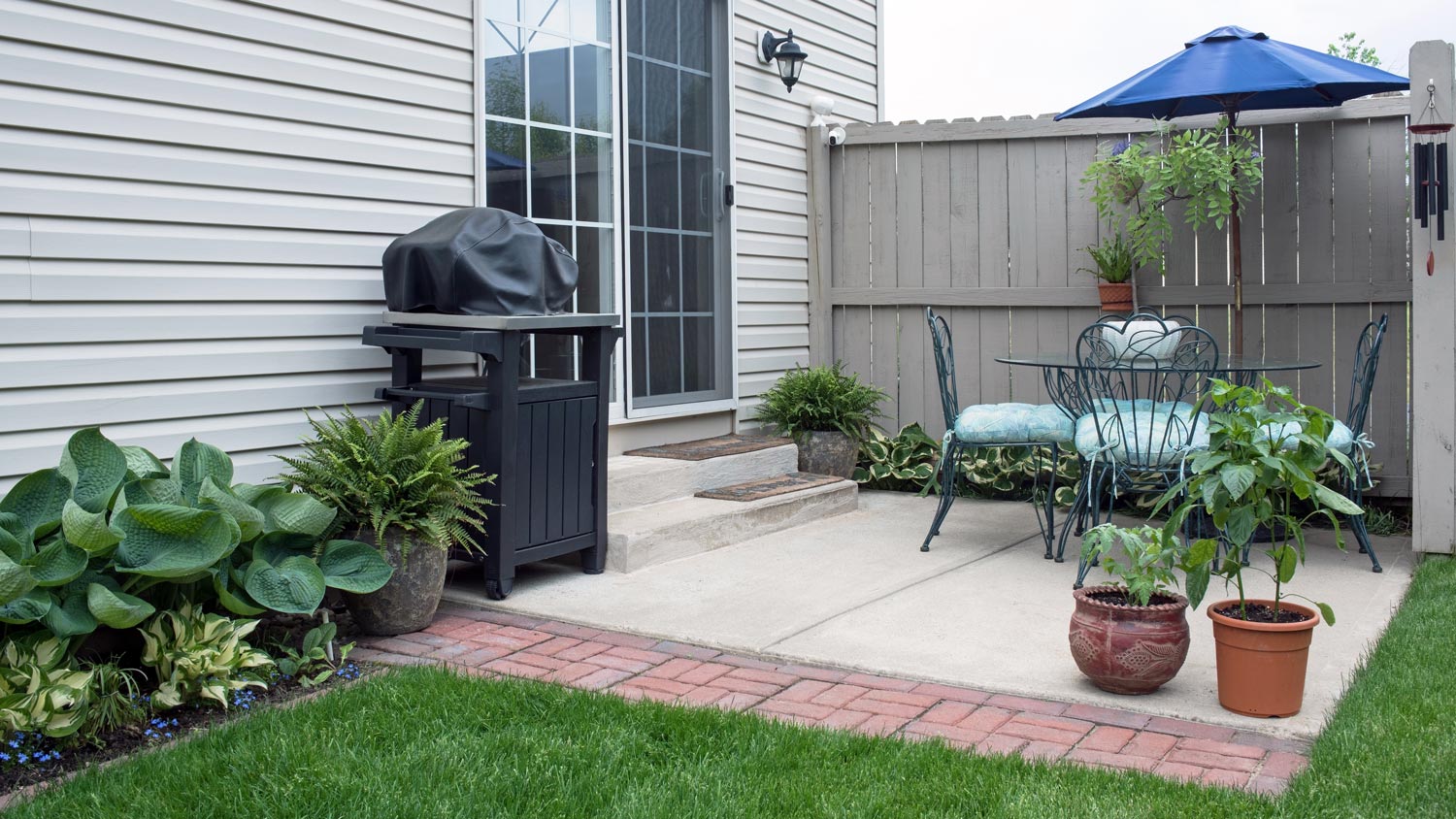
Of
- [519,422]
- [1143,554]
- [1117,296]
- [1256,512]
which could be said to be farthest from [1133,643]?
[1117,296]

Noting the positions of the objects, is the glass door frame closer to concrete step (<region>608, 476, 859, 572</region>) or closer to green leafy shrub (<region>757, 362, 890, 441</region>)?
green leafy shrub (<region>757, 362, 890, 441</region>)

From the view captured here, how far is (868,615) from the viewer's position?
162 inches

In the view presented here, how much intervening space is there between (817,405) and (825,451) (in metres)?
0.24

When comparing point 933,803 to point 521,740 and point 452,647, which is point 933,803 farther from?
point 452,647

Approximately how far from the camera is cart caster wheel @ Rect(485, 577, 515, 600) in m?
4.29

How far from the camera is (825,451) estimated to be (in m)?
6.40

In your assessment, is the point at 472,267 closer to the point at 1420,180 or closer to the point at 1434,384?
the point at 1420,180

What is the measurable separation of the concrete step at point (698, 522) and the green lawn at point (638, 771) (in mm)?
1603

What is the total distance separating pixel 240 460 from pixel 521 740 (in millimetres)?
1756

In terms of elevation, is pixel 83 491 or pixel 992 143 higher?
pixel 992 143

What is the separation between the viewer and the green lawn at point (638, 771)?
8.06 feet

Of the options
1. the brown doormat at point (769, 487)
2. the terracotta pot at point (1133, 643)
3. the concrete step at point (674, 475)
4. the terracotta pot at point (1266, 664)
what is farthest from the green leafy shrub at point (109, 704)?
the brown doormat at point (769, 487)

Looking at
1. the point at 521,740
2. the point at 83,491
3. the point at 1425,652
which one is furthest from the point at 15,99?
the point at 1425,652

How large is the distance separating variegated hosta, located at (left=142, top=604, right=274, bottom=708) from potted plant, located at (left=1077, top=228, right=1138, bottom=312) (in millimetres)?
4320
